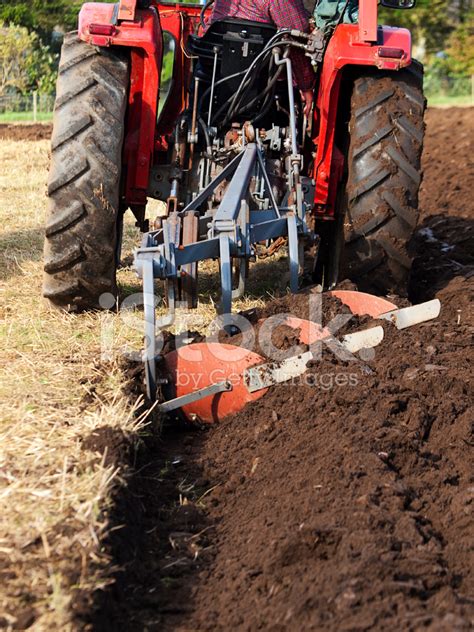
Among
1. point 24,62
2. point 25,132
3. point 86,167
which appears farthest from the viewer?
point 24,62

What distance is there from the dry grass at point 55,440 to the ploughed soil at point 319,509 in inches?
4.1

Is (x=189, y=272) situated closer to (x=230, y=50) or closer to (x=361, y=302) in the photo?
(x=361, y=302)

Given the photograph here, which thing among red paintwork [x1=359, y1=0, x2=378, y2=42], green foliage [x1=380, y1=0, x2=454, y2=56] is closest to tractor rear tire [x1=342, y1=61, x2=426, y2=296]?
red paintwork [x1=359, y1=0, x2=378, y2=42]

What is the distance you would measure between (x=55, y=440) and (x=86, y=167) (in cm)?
195

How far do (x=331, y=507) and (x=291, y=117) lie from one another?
2.74 m

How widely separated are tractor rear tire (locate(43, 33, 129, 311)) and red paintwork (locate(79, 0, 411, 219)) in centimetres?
15

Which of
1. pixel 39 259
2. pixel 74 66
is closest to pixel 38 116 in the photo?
pixel 39 259

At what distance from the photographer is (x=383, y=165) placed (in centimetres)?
529

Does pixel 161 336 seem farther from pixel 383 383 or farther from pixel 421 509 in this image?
pixel 421 509

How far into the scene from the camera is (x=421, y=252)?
25.6ft

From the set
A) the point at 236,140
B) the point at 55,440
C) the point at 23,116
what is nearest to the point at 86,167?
the point at 236,140

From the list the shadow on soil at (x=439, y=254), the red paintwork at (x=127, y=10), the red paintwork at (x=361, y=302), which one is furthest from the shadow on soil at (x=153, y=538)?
the shadow on soil at (x=439, y=254)

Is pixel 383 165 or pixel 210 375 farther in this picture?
pixel 383 165

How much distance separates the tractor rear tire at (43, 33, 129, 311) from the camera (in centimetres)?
502
